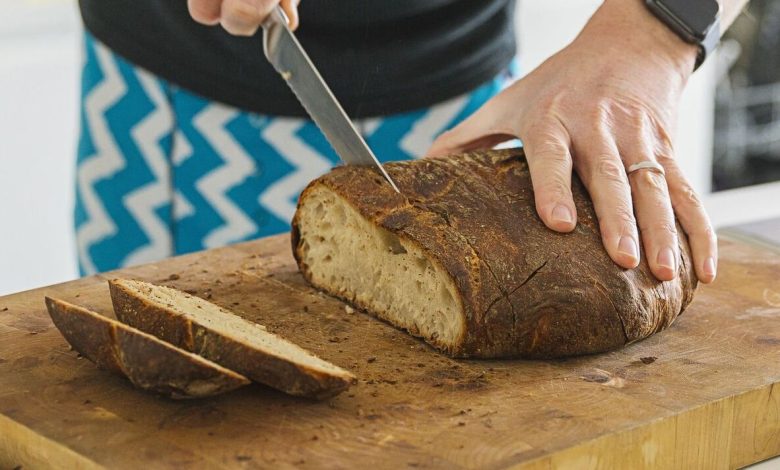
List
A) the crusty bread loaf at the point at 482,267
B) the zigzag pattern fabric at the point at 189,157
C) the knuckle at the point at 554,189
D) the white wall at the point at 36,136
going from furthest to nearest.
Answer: the white wall at the point at 36,136 → the zigzag pattern fabric at the point at 189,157 → the knuckle at the point at 554,189 → the crusty bread loaf at the point at 482,267

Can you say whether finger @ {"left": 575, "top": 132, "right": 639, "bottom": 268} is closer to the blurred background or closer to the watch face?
the watch face

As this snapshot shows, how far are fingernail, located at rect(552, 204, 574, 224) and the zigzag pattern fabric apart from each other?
783 millimetres

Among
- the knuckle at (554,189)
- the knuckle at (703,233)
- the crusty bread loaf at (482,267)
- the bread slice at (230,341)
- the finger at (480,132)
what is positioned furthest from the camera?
the finger at (480,132)

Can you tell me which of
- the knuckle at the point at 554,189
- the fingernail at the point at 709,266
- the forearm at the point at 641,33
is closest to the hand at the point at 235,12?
the knuckle at the point at 554,189

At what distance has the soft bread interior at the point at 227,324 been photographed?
1.62m

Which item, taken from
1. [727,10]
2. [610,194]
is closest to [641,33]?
[727,10]

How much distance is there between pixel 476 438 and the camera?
58.4 inches

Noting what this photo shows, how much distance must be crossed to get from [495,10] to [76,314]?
1366mm

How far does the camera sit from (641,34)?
2.21m

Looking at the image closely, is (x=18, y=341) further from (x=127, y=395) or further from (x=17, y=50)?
(x=17, y=50)

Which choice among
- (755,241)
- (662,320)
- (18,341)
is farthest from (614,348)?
(18,341)

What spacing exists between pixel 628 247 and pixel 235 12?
0.80 metres

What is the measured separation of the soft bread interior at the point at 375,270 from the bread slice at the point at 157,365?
424 mm

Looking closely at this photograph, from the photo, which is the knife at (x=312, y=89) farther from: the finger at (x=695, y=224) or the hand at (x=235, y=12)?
the finger at (x=695, y=224)
